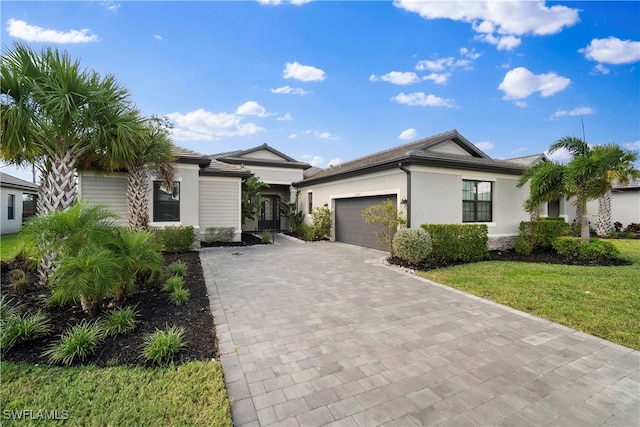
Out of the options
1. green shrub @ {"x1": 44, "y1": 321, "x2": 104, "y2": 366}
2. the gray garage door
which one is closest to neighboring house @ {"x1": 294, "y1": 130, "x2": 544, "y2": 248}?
the gray garage door

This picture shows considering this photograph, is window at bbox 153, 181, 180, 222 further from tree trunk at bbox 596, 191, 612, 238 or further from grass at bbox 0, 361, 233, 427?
tree trunk at bbox 596, 191, 612, 238

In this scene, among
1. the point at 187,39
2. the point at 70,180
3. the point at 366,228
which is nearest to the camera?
the point at 70,180

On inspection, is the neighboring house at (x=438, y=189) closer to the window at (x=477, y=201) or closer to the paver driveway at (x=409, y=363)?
the window at (x=477, y=201)

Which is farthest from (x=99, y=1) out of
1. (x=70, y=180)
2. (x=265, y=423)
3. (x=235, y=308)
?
(x=265, y=423)

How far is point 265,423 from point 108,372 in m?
1.92

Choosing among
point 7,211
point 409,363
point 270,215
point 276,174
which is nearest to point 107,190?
point 270,215

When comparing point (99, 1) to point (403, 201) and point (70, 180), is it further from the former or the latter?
point (403, 201)

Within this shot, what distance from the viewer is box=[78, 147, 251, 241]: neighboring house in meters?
10.9

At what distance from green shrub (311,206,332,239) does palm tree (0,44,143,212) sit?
9941 mm

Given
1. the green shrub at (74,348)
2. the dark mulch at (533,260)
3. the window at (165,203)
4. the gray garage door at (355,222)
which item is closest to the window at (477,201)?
the dark mulch at (533,260)

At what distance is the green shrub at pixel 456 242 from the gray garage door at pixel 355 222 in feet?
7.08

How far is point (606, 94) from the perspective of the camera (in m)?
10.7

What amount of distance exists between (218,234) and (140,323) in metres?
9.02

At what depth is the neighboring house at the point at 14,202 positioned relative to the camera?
16.3m
